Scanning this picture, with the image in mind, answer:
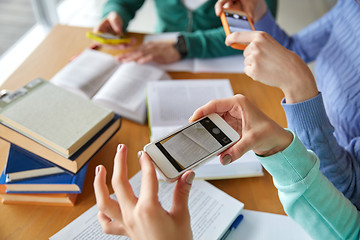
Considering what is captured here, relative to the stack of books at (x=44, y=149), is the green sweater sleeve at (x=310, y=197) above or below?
below

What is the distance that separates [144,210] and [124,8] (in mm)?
1062

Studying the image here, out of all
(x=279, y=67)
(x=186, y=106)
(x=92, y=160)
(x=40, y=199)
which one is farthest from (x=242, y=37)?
(x=40, y=199)

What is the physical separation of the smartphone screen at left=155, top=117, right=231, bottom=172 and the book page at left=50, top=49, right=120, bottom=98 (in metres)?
Answer: 0.46

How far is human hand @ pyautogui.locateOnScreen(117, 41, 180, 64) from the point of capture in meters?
1.05

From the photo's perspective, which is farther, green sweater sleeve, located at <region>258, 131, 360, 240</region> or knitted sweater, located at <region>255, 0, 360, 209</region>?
knitted sweater, located at <region>255, 0, 360, 209</region>

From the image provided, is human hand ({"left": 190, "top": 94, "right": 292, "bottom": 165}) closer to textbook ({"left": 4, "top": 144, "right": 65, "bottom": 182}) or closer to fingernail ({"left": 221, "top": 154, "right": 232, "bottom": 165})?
fingernail ({"left": 221, "top": 154, "right": 232, "bottom": 165})

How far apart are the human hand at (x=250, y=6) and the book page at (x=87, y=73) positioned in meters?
0.41

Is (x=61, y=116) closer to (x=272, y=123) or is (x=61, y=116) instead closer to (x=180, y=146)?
(x=180, y=146)

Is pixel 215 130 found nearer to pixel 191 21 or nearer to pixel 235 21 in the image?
pixel 235 21

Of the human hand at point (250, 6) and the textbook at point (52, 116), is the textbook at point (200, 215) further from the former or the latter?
the human hand at point (250, 6)

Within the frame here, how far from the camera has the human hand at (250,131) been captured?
544 millimetres

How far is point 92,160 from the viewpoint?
30.3 inches

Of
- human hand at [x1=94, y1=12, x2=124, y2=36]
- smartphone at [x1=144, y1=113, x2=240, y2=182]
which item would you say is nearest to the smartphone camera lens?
smartphone at [x1=144, y1=113, x2=240, y2=182]

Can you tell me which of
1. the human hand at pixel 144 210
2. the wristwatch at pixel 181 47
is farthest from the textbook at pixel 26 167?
the wristwatch at pixel 181 47
